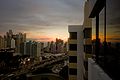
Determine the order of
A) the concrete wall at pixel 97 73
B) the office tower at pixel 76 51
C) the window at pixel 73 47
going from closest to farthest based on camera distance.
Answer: the concrete wall at pixel 97 73 → the office tower at pixel 76 51 → the window at pixel 73 47

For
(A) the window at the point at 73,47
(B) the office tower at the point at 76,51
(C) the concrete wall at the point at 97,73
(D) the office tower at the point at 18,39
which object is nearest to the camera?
(C) the concrete wall at the point at 97,73

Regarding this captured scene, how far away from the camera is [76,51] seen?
23219 mm

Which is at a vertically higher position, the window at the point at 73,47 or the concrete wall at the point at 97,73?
the window at the point at 73,47

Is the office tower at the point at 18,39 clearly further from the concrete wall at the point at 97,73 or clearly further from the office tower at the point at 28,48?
the concrete wall at the point at 97,73

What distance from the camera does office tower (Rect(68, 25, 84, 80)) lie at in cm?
2291

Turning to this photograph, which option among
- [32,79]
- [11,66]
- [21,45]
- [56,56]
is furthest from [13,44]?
[32,79]

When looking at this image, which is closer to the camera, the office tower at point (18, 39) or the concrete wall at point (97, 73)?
the concrete wall at point (97, 73)

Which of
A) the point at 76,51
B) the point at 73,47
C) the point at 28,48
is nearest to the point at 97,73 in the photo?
the point at 76,51

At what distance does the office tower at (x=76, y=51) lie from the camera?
75.2 feet

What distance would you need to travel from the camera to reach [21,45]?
9894 cm

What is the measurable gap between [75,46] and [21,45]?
256ft

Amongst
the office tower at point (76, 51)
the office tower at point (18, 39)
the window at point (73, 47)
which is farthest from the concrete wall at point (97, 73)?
the office tower at point (18, 39)

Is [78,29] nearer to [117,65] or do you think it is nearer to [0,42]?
[117,65]

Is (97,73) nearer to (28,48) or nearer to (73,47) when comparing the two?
(73,47)
